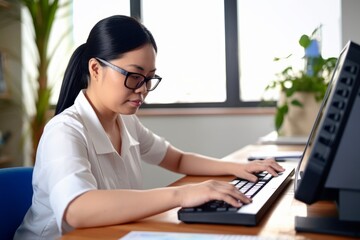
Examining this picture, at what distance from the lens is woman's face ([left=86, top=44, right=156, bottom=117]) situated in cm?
113

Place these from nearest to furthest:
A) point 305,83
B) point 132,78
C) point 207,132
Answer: point 132,78 → point 305,83 → point 207,132

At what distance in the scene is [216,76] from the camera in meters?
3.32

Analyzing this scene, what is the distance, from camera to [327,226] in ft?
2.52

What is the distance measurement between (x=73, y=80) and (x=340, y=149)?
848 mm

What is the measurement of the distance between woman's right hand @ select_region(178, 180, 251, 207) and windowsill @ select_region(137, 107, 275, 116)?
227 cm

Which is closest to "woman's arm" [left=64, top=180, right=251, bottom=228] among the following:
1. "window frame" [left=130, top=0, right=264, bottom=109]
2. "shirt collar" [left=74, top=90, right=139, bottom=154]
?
"shirt collar" [left=74, top=90, right=139, bottom=154]

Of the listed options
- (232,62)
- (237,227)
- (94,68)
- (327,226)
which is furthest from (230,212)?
(232,62)

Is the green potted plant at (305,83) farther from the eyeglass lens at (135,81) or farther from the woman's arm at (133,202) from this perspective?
the woman's arm at (133,202)

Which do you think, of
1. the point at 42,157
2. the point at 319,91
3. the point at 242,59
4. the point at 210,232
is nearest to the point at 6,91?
the point at 242,59

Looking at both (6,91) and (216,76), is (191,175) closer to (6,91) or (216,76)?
(216,76)

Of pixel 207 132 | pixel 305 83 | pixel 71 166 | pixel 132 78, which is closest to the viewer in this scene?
pixel 71 166

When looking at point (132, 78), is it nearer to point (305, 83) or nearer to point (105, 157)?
point (105, 157)

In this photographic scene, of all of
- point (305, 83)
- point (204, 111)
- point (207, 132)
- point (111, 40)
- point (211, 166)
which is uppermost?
point (111, 40)

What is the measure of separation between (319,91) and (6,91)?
7.30 feet
